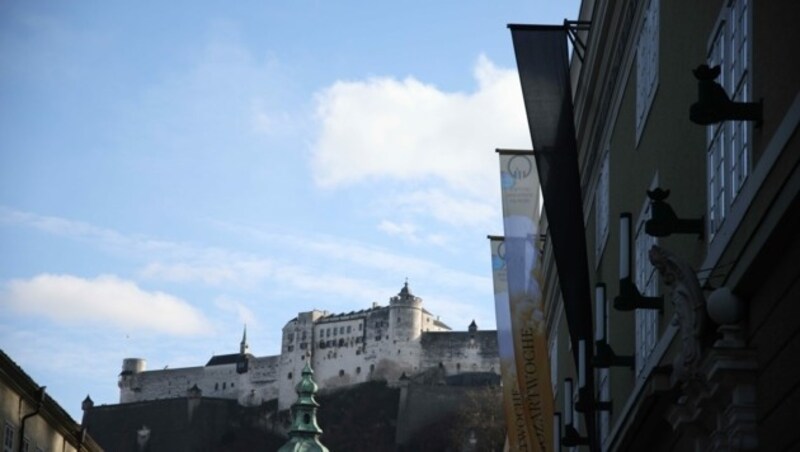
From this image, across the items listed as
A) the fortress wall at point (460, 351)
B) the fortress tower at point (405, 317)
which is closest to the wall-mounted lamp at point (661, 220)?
the fortress wall at point (460, 351)

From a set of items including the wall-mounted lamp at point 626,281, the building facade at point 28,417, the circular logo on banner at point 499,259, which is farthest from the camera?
the building facade at point 28,417

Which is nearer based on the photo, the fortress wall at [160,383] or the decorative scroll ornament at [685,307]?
the decorative scroll ornament at [685,307]

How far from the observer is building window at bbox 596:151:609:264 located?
2062 centimetres

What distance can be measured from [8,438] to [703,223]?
61.9 ft

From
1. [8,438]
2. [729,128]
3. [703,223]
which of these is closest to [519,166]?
[703,223]

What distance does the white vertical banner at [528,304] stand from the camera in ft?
69.4

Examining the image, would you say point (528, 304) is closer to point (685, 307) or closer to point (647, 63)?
point (647, 63)

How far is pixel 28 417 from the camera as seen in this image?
102 feet

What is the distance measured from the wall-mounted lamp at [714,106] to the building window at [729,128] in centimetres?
39

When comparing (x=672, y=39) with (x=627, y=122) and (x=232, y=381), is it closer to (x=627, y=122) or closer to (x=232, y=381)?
(x=627, y=122)

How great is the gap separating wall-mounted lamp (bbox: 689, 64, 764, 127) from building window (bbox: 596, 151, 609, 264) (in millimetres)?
10008

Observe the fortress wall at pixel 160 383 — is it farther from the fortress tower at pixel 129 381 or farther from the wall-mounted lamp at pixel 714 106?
the wall-mounted lamp at pixel 714 106


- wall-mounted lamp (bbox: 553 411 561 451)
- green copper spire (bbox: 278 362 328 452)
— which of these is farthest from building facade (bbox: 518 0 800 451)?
green copper spire (bbox: 278 362 328 452)

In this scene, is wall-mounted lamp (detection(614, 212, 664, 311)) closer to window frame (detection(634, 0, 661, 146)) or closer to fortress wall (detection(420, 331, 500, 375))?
window frame (detection(634, 0, 661, 146))
